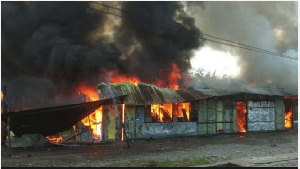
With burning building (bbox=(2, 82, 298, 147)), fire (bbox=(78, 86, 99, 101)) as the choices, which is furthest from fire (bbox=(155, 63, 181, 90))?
fire (bbox=(78, 86, 99, 101))

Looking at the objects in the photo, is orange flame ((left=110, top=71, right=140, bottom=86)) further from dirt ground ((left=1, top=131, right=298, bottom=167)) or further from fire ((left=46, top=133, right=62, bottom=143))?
fire ((left=46, top=133, right=62, bottom=143))

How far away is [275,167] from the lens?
27.9ft

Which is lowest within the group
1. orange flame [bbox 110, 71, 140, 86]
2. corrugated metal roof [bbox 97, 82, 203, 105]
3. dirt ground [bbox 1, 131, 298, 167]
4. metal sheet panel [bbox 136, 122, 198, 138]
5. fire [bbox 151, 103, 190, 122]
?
dirt ground [bbox 1, 131, 298, 167]

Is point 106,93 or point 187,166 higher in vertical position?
point 106,93

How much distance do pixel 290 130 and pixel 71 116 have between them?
50.3ft

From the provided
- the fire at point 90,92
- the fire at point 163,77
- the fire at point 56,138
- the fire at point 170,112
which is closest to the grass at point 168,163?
the fire at point 56,138

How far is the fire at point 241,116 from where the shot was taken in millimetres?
19194

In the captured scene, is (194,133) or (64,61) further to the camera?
(64,61)

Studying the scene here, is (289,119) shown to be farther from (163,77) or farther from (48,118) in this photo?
(48,118)

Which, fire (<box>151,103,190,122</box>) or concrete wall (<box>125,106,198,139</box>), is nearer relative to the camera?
concrete wall (<box>125,106,198,139</box>)

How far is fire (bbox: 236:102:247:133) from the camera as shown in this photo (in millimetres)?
19194

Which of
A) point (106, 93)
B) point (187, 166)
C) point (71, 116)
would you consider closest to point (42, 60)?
point (106, 93)

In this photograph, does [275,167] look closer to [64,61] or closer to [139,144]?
[139,144]

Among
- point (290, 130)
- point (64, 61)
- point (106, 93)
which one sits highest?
point (64, 61)
